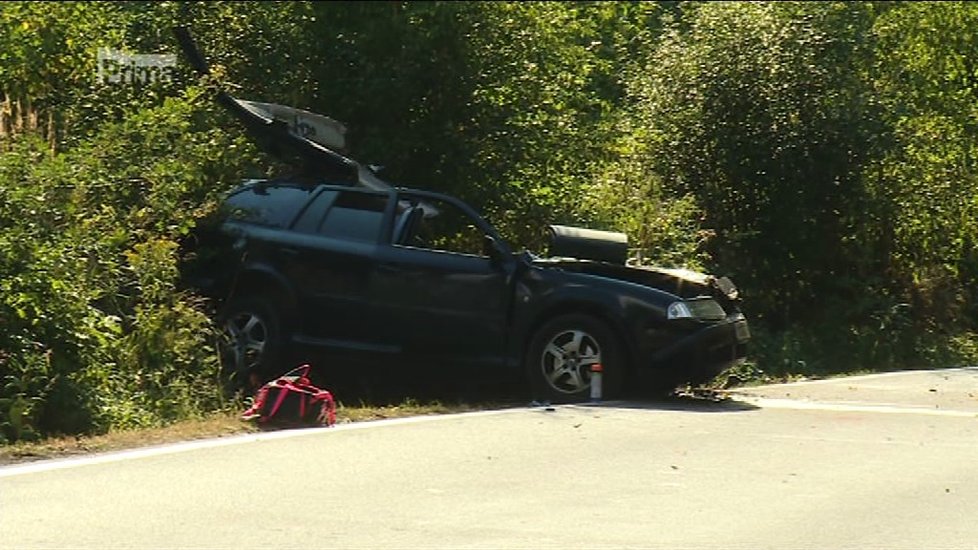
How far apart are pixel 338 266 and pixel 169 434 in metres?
3.13

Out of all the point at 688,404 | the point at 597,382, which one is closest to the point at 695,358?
the point at 688,404

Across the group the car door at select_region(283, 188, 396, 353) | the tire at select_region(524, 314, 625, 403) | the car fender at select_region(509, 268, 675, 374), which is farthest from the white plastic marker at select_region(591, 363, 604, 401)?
the car door at select_region(283, 188, 396, 353)

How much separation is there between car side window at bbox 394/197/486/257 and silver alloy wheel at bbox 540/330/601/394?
3.78 feet

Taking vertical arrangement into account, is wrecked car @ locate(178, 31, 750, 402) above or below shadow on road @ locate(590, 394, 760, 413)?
above

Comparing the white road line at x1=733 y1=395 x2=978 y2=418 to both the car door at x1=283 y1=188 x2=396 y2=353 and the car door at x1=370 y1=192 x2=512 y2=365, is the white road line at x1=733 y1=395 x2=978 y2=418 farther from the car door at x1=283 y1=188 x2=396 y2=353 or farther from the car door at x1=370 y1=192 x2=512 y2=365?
the car door at x1=283 y1=188 x2=396 y2=353

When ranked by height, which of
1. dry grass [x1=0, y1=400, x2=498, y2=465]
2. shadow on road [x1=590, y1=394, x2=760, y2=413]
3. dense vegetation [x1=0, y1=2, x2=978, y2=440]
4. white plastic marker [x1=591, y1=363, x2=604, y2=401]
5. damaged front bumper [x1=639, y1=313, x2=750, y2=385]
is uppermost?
dense vegetation [x1=0, y1=2, x2=978, y2=440]

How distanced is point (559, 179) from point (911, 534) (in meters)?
10.1

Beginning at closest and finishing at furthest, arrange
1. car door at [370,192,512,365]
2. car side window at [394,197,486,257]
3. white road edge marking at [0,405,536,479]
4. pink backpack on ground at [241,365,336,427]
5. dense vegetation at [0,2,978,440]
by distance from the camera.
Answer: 1. white road edge marking at [0,405,536,479]
2. pink backpack on ground at [241,365,336,427]
3. car door at [370,192,512,365]
4. car side window at [394,197,486,257]
5. dense vegetation at [0,2,978,440]

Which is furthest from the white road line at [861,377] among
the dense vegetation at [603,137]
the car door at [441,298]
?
the car door at [441,298]

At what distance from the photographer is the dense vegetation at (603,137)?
50.7 ft

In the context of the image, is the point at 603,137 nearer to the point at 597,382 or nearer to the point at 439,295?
the point at 439,295

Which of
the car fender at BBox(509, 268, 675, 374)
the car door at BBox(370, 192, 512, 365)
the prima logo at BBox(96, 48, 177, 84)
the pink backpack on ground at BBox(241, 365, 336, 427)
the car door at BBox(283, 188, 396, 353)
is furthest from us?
the prima logo at BBox(96, 48, 177, 84)

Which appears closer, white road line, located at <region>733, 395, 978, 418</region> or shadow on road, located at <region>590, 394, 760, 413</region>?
shadow on road, located at <region>590, 394, 760, 413</region>

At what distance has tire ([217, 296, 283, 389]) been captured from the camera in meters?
13.8
